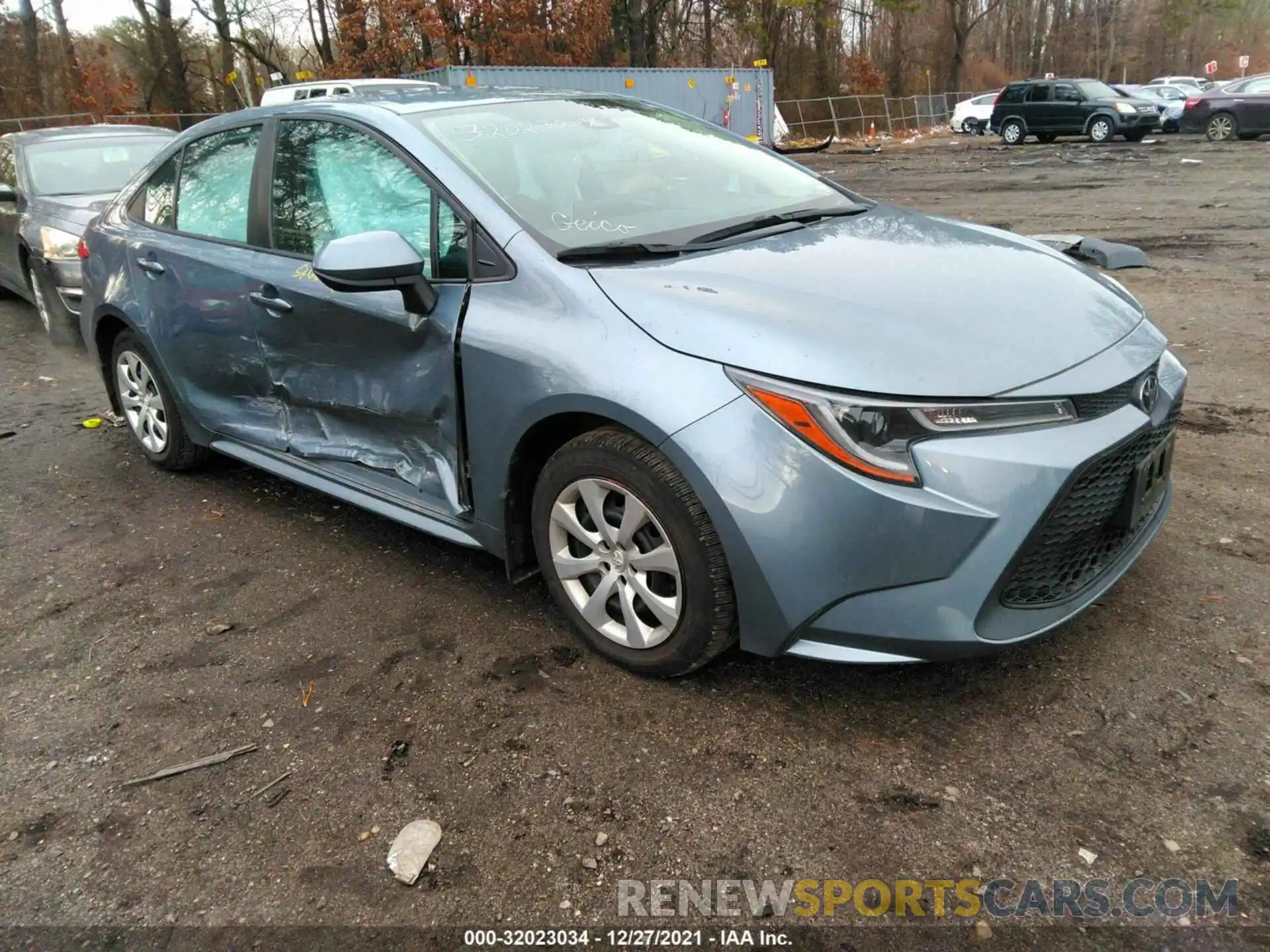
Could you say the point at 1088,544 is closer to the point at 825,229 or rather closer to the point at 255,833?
the point at 825,229

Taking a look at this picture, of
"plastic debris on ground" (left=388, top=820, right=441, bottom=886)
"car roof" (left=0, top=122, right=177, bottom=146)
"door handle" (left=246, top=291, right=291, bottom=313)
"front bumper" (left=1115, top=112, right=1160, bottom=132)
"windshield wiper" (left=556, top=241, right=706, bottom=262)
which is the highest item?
"car roof" (left=0, top=122, right=177, bottom=146)

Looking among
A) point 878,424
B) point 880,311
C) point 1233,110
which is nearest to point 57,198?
point 880,311

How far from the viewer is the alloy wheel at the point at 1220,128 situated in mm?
21531

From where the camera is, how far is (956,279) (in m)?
2.70

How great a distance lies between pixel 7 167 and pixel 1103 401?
9.52m

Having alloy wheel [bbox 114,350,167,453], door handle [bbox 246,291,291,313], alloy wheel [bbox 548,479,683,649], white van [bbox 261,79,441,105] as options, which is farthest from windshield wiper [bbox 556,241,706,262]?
white van [bbox 261,79,441,105]

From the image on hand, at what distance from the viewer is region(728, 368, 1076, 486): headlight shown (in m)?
2.23

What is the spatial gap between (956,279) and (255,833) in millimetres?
2383

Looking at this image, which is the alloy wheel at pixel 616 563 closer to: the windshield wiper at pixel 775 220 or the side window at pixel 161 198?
the windshield wiper at pixel 775 220

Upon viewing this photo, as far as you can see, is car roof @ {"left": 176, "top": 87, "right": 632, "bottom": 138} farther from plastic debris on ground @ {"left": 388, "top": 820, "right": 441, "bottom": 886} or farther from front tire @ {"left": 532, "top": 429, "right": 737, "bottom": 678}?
plastic debris on ground @ {"left": 388, "top": 820, "right": 441, "bottom": 886}

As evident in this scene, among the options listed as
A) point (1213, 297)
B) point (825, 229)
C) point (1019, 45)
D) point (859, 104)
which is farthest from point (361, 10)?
point (1019, 45)

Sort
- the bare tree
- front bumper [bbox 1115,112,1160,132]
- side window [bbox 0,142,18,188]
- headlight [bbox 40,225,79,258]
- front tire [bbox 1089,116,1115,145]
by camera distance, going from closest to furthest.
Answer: headlight [bbox 40,225,79,258], side window [bbox 0,142,18,188], front bumper [bbox 1115,112,1160,132], front tire [bbox 1089,116,1115,145], the bare tree

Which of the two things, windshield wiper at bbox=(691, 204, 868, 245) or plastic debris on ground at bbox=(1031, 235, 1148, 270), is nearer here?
windshield wiper at bbox=(691, 204, 868, 245)

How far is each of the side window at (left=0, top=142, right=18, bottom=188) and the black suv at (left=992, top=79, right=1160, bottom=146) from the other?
23779 mm
